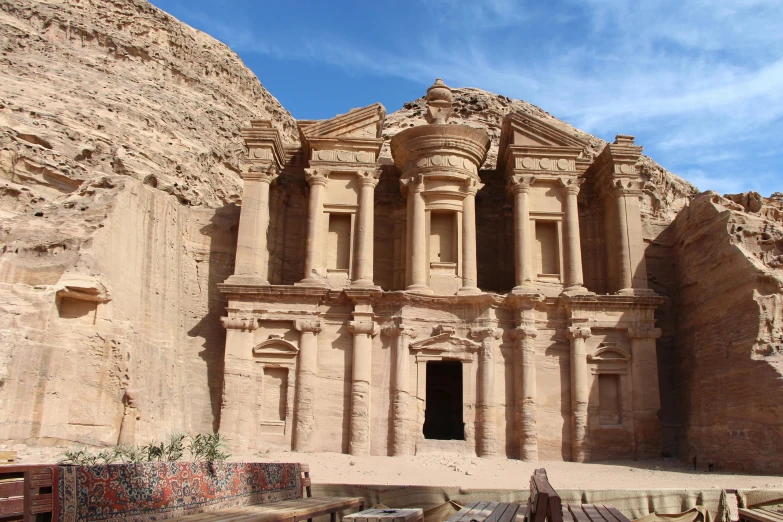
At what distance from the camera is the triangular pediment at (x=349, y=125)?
2492cm

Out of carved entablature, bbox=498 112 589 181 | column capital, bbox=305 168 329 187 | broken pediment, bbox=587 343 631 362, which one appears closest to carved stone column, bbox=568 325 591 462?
broken pediment, bbox=587 343 631 362

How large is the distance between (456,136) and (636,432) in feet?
36.1

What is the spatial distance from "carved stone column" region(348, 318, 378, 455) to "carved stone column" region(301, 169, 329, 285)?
2.07 m

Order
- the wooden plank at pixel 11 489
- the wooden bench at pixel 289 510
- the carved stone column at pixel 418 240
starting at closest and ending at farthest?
1. the wooden plank at pixel 11 489
2. the wooden bench at pixel 289 510
3. the carved stone column at pixel 418 240

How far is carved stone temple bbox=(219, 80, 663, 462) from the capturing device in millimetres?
21859

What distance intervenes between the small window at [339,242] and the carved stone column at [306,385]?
276cm

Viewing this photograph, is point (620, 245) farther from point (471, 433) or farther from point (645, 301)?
point (471, 433)

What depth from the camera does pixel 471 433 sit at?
21.9 metres

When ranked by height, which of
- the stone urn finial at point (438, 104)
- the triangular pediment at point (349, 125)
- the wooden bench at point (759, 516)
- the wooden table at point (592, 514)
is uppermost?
the stone urn finial at point (438, 104)

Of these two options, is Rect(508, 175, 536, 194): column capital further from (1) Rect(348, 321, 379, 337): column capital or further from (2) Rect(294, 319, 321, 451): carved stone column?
(2) Rect(294, 319, 321, 451): carved stone column

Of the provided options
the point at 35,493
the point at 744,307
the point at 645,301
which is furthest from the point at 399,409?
the point at 35,493

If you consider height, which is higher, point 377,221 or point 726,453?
point 377,221

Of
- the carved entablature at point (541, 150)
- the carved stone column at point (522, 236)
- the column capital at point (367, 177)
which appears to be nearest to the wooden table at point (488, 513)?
the carved stone column at point (522, 236)

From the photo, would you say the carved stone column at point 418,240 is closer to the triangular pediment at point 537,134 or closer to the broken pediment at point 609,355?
the triangular pediment at point 537,134
